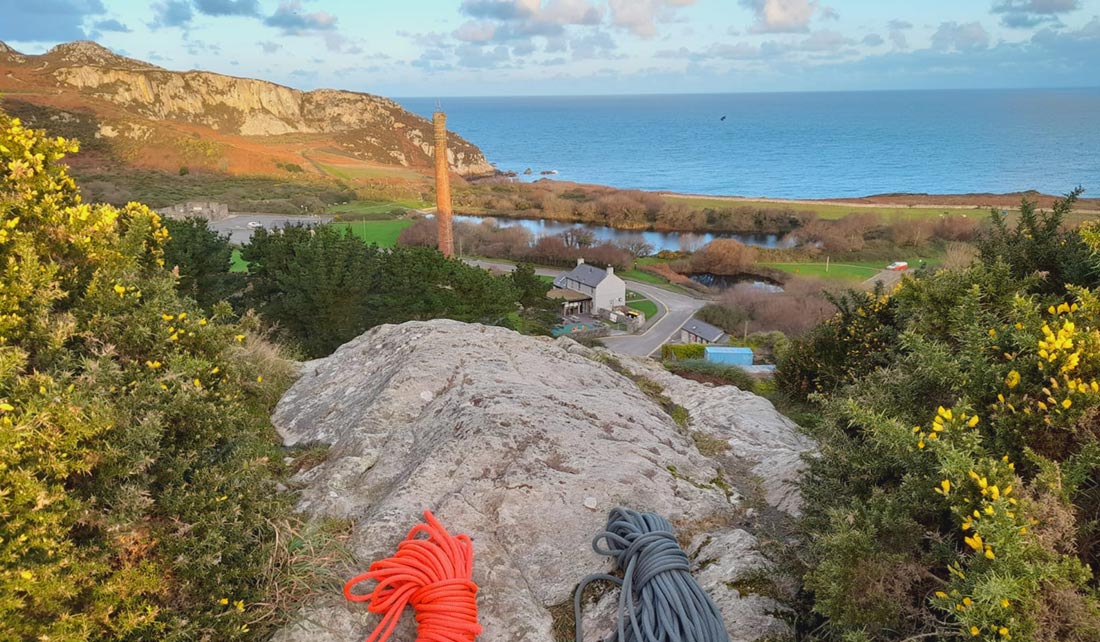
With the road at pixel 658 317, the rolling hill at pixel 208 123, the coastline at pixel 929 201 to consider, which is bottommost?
the road at pixel 658 317

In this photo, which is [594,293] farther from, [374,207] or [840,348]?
[374,207]

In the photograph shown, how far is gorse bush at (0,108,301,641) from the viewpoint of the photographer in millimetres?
3104

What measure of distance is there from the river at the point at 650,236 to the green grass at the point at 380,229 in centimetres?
1106

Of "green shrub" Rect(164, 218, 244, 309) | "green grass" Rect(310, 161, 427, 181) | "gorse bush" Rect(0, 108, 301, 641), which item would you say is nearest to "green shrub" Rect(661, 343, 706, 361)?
"green shrub" Rect(164, 218, 244, 309)

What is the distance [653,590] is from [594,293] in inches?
2108

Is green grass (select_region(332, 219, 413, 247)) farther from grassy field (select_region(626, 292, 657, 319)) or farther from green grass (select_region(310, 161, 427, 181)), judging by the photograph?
green grass (select_region(310, 161, 427, 181))

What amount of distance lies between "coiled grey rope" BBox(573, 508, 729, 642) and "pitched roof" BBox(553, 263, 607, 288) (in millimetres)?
52953

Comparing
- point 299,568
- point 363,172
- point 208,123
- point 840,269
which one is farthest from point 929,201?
point 208,123

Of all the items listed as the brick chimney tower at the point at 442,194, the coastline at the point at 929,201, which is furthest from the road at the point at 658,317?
the coastline at the point at 929,201

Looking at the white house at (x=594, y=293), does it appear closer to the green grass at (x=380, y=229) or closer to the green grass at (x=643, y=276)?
the green grass at (x=643, y=276)

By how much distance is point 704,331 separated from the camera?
47094mm

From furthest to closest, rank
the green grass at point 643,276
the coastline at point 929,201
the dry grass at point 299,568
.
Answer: the coastline at point 929,201, the green grass at point 643,276, the dry grass at point 299,568

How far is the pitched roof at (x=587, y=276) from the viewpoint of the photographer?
5800 centimetres

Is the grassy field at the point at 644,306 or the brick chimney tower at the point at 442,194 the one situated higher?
the brick chimney tower at the point at 442,194
